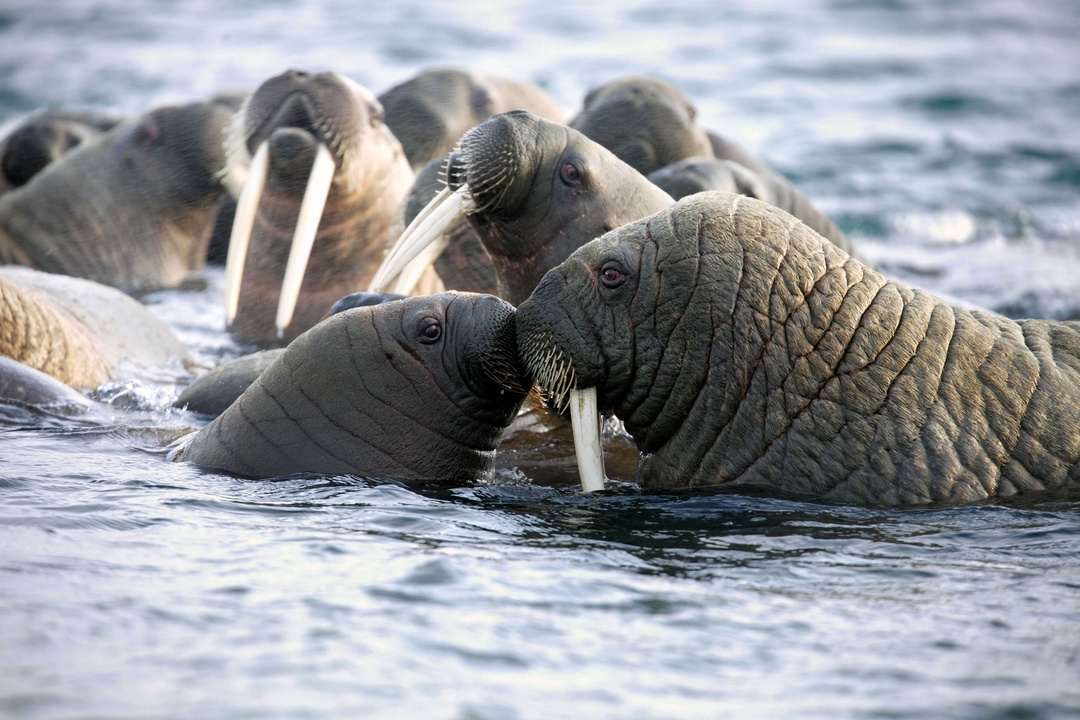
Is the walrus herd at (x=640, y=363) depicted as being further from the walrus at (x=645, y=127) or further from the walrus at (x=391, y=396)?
the walrus at (x=645, y=127)

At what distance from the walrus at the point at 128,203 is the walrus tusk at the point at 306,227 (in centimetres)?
314

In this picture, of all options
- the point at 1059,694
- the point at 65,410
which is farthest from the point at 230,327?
the point at 1059,694

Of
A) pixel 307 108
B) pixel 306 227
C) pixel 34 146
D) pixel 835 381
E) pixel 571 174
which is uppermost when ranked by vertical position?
pixel 34 146

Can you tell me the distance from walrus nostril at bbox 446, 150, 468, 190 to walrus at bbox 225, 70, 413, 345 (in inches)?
78.1

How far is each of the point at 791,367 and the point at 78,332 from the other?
189 inches

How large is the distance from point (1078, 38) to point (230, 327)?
2506 centimetres

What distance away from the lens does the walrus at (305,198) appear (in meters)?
9.16

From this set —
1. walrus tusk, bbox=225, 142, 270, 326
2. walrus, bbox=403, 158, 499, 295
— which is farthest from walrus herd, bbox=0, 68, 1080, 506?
walrus tusk, bbox=225, 142, 270, 326

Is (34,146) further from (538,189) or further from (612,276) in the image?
(612,276)

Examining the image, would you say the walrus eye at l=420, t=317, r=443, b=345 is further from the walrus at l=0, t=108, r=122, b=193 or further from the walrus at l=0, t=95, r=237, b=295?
the walrus at l=0, t=108, r=122, b=193

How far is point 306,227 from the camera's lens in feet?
28.9

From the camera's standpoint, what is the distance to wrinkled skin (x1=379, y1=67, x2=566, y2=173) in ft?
39.8

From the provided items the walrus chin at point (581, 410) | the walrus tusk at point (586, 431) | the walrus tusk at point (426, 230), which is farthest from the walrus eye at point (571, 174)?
the walrus tusk at point (586, 431)

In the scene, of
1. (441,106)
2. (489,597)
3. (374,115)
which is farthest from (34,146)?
(489,597)
